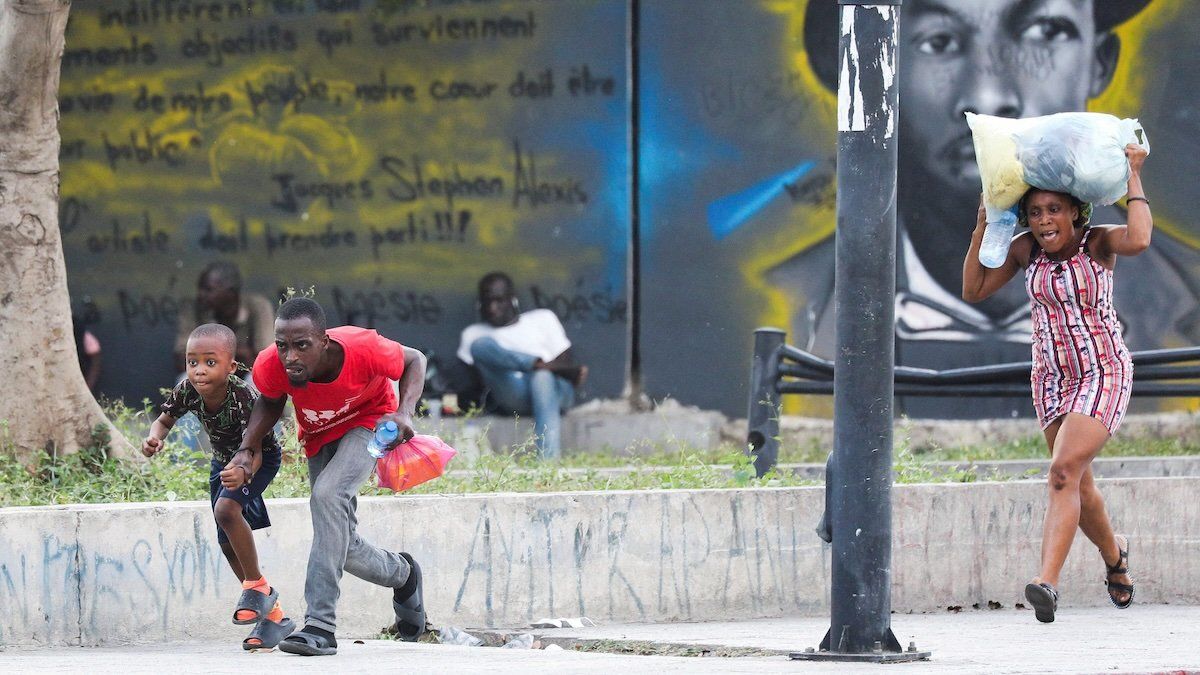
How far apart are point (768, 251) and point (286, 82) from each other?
3.57 m

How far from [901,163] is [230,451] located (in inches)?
270

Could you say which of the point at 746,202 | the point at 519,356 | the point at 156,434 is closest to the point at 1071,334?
the point at 156,434

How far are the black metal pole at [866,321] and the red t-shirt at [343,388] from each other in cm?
161

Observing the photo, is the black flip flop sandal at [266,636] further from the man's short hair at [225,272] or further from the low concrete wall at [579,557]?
the man's short hair at [225,272]

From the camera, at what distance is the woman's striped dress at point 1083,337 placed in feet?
21.4

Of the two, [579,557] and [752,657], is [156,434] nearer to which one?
[579,557]

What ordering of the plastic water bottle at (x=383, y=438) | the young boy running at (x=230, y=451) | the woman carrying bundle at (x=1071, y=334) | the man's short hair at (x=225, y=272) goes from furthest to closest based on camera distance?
the man's short hair at (x=225, y=272) → the woman carrying bundle at (x=1071, y=334) → the young boy running at (x=230, y=451) → the plastic water bottle at (x=383, y=438)

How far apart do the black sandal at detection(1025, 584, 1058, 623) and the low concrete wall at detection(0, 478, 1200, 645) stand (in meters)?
1.47

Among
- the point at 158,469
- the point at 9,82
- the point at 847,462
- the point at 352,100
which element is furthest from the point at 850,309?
the point at 352,100

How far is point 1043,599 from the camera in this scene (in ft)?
20.5

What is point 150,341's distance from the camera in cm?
1280

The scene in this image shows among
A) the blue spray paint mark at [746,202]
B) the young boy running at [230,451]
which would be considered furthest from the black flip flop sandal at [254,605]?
the blue spray paint mark at [746,202]

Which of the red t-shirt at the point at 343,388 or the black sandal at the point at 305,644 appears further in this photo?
the red t-shirt at the point at 343,388

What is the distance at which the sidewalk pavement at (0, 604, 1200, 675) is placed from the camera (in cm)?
580
